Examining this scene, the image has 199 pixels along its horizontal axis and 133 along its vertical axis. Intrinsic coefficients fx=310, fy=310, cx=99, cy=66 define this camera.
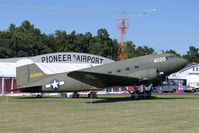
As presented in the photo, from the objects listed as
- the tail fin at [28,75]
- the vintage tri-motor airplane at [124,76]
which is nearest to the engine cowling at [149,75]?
the vintage tri-motor airplane at [124,76]

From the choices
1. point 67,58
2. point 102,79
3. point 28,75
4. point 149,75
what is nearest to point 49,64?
point 67,58

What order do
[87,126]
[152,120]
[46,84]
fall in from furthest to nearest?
[46,84], [152,120], [87,126]

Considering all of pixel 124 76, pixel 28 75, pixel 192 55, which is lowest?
pixel 124 76

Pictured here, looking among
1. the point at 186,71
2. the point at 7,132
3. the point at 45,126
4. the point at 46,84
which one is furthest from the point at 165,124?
the point at 186,71

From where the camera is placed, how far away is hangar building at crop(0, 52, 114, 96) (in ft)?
152

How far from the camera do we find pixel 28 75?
3406 centimetres

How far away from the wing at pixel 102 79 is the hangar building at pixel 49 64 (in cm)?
1985

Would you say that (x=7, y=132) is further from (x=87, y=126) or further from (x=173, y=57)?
(x=173, y=57)

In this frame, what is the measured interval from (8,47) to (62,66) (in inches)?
2535

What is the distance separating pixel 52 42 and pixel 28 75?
103 metres

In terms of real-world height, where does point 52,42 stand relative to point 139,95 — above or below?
above

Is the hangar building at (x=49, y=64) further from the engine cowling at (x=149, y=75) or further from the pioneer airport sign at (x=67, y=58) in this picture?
the engine cowling at (x=149, y=75)

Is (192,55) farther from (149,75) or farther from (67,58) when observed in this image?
(149,75)

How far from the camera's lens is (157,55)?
3050 cm
